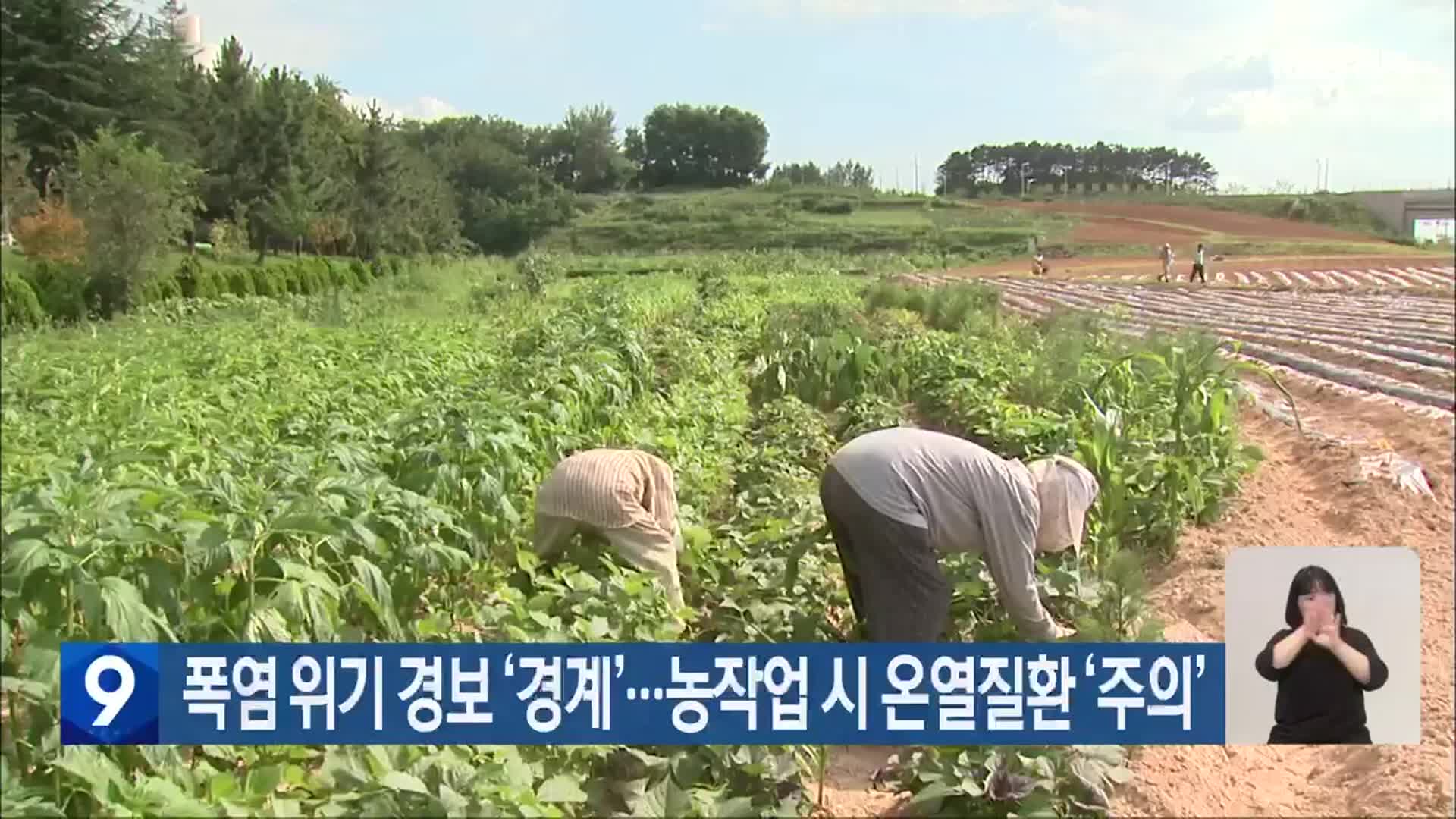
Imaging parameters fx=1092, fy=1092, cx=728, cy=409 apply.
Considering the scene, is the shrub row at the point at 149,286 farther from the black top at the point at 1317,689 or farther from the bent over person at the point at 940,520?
the black top at the point at 1317,689

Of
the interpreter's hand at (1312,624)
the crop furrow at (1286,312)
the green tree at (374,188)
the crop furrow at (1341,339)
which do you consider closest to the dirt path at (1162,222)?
the crop furrow at (1286,312)

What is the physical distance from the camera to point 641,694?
2.65 meters

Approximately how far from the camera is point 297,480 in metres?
2.97

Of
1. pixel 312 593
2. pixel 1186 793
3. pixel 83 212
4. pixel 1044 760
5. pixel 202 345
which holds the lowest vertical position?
pixel 1186 793

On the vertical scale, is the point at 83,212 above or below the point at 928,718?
above

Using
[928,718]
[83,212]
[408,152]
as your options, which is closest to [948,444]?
[928,718]

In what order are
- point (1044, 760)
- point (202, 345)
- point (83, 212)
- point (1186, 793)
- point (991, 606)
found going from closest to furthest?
point (1044, 760)
point (1186, 793)
point (83, 212)
point (991, 606)
point (202, 345)

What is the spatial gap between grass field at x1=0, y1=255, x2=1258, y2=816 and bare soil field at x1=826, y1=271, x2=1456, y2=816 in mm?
206

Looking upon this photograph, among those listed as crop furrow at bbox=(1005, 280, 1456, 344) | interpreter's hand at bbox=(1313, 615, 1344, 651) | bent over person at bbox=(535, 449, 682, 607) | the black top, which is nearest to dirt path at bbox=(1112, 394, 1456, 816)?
the black top

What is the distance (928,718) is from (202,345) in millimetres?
3353

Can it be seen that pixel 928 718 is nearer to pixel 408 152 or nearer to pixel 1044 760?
pixel 1044 760

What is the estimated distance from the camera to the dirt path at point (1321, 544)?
2928mm

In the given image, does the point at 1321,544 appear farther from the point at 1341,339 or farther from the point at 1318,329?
the point at 1318,329

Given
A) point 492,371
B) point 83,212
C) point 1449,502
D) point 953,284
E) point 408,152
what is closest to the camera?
point 83,212
